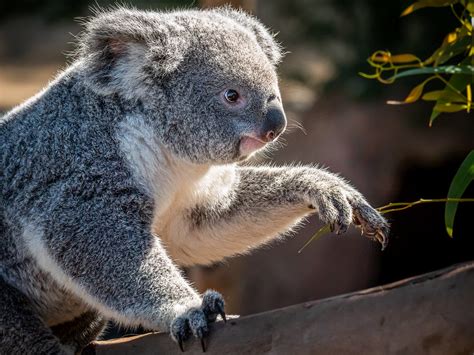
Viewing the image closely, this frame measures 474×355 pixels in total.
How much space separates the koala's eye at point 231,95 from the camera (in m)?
3.78

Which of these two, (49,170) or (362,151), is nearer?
(49,170)

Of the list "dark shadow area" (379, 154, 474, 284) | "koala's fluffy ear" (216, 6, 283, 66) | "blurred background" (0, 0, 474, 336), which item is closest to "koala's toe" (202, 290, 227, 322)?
"koala's fluffy ear" (216, 6, 283, 66)

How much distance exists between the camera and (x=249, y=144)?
3758mm

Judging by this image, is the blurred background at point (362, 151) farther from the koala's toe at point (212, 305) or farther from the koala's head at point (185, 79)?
the koala's toe at point (212, 305)

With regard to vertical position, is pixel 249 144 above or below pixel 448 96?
below

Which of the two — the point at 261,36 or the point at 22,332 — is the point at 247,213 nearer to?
the point at 261,36

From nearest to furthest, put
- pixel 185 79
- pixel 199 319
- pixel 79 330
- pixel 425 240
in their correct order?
pixel 199 319, pixel 185 79, pixel 79 330, pixel 425 240

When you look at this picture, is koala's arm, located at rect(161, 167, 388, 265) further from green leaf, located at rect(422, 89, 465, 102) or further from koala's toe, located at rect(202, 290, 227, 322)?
koala's toe, located at rect(202, 290, 227, 322)

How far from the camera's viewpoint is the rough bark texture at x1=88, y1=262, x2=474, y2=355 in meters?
2.82

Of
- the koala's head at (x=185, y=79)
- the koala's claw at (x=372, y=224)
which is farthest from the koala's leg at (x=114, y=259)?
the koala's claw at (x=372, y=224)

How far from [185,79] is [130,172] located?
19.1 inches

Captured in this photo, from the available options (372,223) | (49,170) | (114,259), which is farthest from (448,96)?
(49,170)

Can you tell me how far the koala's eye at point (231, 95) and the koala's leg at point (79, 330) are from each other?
1197mm

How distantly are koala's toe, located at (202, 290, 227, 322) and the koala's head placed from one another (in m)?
0.77
